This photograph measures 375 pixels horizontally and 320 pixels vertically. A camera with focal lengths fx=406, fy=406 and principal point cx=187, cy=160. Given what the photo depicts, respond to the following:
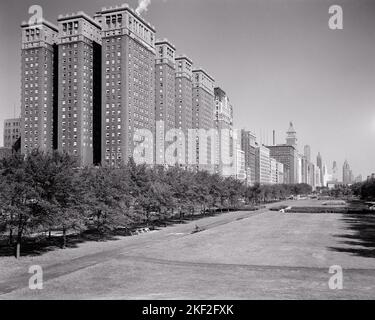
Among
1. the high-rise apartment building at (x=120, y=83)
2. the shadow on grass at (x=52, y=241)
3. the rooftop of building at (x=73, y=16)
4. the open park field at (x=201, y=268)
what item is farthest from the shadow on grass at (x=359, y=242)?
the rooftop of building at (x=73, y=16)

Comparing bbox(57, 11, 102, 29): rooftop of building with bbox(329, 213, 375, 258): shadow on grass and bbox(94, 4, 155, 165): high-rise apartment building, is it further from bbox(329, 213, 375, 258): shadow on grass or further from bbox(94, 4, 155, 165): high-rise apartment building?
bbox(329, 213, 375, 258): shadow on grass

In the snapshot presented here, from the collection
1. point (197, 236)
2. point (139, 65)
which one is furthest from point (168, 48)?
point (197, 236)

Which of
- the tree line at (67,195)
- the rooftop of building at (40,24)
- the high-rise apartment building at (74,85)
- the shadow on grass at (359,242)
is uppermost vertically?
the rooftop of building at (40,24)

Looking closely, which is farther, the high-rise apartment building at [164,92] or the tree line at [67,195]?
the high-rise apartment building at [164,92]

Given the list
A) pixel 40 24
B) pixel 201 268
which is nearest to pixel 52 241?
pixel 201 268

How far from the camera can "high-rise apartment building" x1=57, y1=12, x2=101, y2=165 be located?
15125 cm

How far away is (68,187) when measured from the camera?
41375 mm

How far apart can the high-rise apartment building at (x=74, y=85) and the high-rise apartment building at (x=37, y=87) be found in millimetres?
7257

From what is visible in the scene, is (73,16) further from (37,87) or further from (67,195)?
(67,195)

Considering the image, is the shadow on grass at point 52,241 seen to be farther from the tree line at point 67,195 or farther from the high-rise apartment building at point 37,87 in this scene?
the high-rise apartment building at point 37,87

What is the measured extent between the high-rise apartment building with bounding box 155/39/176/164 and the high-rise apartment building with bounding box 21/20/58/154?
1854 inches

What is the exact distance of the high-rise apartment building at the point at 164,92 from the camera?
7224 inches

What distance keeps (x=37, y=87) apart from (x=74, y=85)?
16029mm
